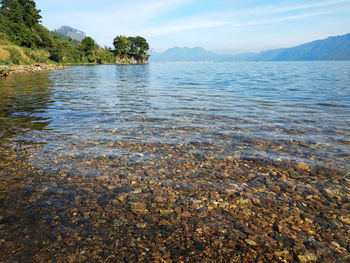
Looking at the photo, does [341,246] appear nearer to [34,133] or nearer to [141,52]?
[34,133]

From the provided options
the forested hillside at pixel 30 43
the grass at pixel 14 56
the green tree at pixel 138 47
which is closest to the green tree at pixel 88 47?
the forested hillside at pixel 30 43

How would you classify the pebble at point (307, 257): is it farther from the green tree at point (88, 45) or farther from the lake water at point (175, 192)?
the green tree at point (88, 45)

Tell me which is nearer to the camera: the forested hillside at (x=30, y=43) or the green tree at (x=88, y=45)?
the forested hillside at (x=30, y=43)

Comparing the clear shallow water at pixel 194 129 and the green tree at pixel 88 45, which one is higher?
the green tree at pixel 88 45

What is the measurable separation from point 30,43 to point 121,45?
81292mm

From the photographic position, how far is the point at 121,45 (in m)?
154

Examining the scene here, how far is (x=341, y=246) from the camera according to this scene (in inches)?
135

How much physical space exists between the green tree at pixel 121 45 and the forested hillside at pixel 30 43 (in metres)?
9.71

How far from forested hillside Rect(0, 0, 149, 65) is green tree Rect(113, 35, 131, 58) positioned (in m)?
9.71

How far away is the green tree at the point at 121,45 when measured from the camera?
153625mm

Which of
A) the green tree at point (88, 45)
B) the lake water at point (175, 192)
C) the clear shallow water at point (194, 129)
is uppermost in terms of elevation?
the green tree at point (88, 45)

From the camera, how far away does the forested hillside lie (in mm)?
63906

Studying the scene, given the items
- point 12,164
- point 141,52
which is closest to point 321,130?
point 12,164

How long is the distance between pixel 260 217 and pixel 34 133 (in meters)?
8.73
